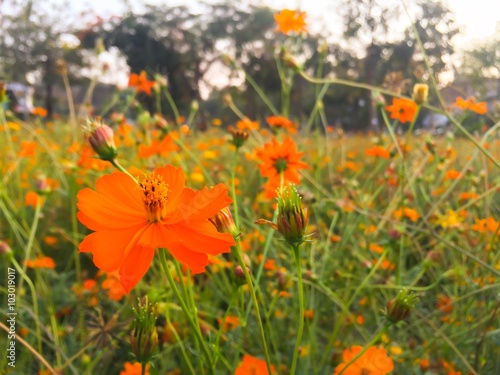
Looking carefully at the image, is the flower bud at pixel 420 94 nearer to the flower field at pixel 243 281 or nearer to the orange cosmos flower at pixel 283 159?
the flower field at pixel 243 281

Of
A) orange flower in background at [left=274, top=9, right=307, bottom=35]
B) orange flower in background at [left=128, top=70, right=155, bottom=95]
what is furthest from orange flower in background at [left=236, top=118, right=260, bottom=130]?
orange flower in background at [left=128, top=70, right=155, bottom=95]

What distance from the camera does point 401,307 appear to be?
429mm

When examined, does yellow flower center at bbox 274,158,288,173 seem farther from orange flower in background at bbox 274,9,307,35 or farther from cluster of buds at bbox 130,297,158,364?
orange flower in background at bbox 274,9,307,35

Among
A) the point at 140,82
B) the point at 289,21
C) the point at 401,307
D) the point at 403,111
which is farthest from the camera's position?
the point at 140,82

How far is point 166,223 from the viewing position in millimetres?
360

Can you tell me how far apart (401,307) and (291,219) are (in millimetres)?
155

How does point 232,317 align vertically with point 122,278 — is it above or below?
below

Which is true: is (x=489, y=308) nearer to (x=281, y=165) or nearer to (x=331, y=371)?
(x=331, y=371)

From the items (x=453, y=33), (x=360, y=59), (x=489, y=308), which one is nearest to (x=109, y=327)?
(x=489, y=308)

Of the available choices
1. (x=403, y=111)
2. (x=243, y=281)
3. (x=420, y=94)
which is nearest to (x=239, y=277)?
(x=243, y=281)

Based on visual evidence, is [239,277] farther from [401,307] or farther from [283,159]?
[283,159]

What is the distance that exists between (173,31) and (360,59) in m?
6.16

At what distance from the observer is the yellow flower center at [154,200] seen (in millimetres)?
374

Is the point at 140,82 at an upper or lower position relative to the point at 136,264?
lower
